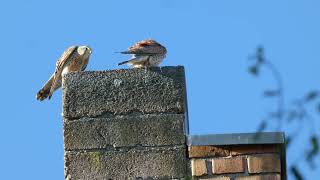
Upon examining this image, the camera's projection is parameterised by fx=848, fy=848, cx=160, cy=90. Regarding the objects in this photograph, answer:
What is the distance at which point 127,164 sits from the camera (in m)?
5.10

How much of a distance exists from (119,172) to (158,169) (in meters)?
0.24

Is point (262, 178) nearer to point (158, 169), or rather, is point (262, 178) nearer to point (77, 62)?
point (158, 169)

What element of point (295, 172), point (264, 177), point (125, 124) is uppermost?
point (125, 124)

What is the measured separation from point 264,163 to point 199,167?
0.38 metres

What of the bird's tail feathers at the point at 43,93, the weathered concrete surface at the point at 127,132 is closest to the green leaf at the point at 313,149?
the weathered concrete surface at the point at 127,132

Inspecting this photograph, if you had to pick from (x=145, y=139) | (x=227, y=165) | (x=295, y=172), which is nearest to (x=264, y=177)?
(x=227, y=165)

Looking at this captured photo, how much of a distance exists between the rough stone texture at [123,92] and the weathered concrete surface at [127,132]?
0.05 m

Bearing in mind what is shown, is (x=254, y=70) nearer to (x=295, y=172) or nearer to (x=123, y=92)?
(x=295, y=172)

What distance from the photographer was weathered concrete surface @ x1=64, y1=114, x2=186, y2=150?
5152 mm

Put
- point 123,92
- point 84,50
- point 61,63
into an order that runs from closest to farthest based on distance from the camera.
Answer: point 123,92 → point 61,63 → point 84,50

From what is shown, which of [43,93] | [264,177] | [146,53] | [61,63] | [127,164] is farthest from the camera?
[61,63]

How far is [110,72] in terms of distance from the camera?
210 inches

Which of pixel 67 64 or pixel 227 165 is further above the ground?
pixel 67 64

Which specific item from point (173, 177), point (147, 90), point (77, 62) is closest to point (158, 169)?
point (173, 177)
